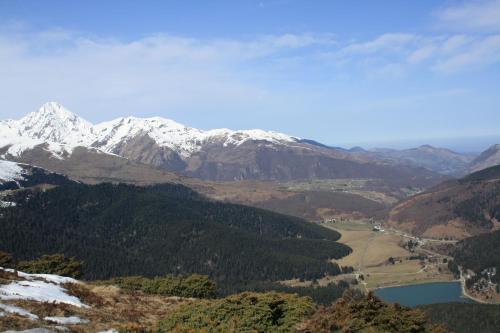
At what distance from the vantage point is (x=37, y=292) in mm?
44375

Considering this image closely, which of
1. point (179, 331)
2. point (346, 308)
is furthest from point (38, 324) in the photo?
point (346, 308)

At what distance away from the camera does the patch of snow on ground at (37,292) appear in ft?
135

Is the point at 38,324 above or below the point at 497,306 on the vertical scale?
above

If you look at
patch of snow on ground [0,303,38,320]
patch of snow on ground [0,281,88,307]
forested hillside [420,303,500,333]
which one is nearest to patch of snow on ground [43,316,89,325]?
patch of snow on ground [0,303,38,320]

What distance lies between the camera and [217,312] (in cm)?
4328

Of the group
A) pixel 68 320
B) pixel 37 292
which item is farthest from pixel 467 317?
pixel 68 320

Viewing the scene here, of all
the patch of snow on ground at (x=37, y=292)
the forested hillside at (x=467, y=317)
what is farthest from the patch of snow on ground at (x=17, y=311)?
the forested hillside at (x=467, y=317)

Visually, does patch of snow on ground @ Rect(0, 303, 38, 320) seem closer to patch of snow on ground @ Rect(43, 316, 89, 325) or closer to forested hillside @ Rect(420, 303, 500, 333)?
patch of snow on ground @ Rect(43, 316, 89, 325)

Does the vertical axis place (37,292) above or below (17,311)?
below

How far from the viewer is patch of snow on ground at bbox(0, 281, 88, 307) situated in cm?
4116

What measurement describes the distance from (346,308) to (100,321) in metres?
23.2

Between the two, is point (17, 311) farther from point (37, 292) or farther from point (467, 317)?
point (467, 317)

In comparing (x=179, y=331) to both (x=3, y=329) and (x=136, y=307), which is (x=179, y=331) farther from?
(x=136, y=307)

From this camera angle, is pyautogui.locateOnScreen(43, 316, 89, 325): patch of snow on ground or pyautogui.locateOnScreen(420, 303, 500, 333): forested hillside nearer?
pyautogui.locateOnScreen(43, 316, 89, 325): patch of snow on ground
